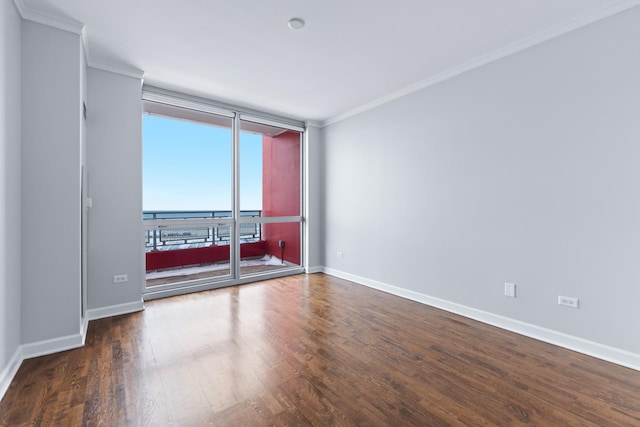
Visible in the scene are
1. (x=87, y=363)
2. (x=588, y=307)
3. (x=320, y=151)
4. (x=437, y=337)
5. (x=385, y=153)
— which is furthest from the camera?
(x=320, y=151)

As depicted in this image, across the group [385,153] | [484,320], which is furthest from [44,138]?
[484,320]

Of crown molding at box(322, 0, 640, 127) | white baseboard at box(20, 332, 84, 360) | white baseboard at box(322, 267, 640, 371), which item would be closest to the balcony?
white baseboard at box(20, 332, 84, 360)

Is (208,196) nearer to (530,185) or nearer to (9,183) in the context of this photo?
(9,183)

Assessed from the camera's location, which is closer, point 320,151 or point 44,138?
point 44,138

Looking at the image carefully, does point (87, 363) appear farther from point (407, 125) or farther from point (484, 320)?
point (407, 125)

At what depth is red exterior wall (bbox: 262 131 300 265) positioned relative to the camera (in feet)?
17.9

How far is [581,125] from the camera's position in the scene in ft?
8.13

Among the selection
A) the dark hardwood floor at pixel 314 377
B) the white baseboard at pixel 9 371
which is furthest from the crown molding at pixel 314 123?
the white baseboard at pixel 9 371

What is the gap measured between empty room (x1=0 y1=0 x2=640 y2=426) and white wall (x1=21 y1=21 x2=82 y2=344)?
14 mm

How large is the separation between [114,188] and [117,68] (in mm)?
1335

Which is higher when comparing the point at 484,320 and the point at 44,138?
the point at 44,138

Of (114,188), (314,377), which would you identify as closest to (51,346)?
(114,188)

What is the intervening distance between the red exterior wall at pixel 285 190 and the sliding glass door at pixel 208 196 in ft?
0.07

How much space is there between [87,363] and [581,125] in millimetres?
4408
